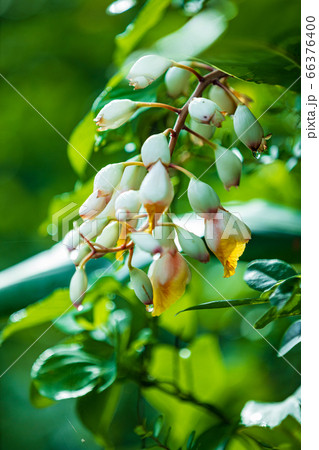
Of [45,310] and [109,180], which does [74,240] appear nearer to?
[109,180]

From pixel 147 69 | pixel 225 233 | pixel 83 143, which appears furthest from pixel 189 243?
pixel 83 143

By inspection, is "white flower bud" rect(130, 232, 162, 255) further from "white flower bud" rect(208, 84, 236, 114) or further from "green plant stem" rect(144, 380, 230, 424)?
→ "green plant stem" rect(144, 380, 230, 424)

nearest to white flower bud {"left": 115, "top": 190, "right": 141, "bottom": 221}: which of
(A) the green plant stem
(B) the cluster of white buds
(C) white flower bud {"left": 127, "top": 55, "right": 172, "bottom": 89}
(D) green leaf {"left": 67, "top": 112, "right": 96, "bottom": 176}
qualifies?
(B) the cluster of white buds

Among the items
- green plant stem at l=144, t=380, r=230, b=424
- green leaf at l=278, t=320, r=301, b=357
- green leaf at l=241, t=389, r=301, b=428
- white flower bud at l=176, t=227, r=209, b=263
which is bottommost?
green plant stem at l=144, t=380, r=230, b=424

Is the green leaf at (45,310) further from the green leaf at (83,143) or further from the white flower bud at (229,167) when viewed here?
the white flower bud at (229,167)

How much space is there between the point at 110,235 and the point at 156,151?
0.22 feet

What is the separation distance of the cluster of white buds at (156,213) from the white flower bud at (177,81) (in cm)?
6

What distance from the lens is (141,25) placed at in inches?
21.7

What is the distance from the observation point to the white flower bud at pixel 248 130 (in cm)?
38

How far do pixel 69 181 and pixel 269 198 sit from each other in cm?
45

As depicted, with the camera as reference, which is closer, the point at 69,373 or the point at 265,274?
the point at 265,274

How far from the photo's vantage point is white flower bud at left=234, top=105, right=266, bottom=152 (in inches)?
15.1

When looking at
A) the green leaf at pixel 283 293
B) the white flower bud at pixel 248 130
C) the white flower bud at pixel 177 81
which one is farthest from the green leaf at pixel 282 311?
the white flower bud at pixel 177 81

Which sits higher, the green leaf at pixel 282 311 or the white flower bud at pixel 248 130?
the white flower bud at pixel 248 130
